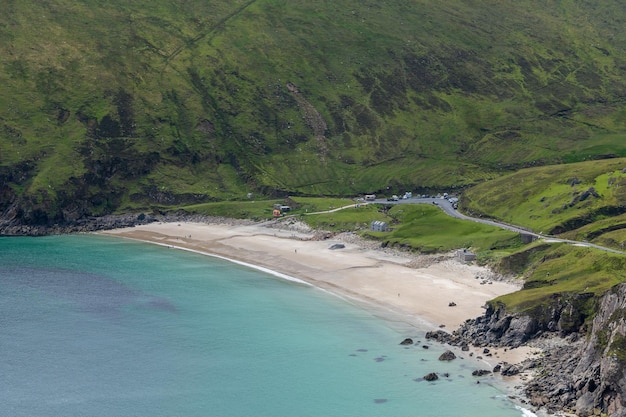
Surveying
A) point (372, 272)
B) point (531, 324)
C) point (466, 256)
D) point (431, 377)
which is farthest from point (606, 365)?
point (372, 272)

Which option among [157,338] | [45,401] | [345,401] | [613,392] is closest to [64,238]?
[157,338]

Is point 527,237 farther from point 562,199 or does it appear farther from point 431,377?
point 431,377

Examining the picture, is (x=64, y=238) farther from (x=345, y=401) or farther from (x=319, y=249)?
(x=345, y=401)

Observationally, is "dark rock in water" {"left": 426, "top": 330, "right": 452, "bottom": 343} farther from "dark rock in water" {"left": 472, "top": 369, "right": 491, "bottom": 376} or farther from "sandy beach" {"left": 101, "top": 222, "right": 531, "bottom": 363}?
"dark rock in water" {"left": 472, "top": 369, "right": 491, "bottom": 376}

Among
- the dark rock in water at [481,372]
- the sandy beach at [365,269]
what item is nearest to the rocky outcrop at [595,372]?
the dark rock in water at [481,372]

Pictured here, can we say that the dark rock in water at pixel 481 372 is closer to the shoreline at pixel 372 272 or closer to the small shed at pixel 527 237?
the shoreline at pixel 372 272
